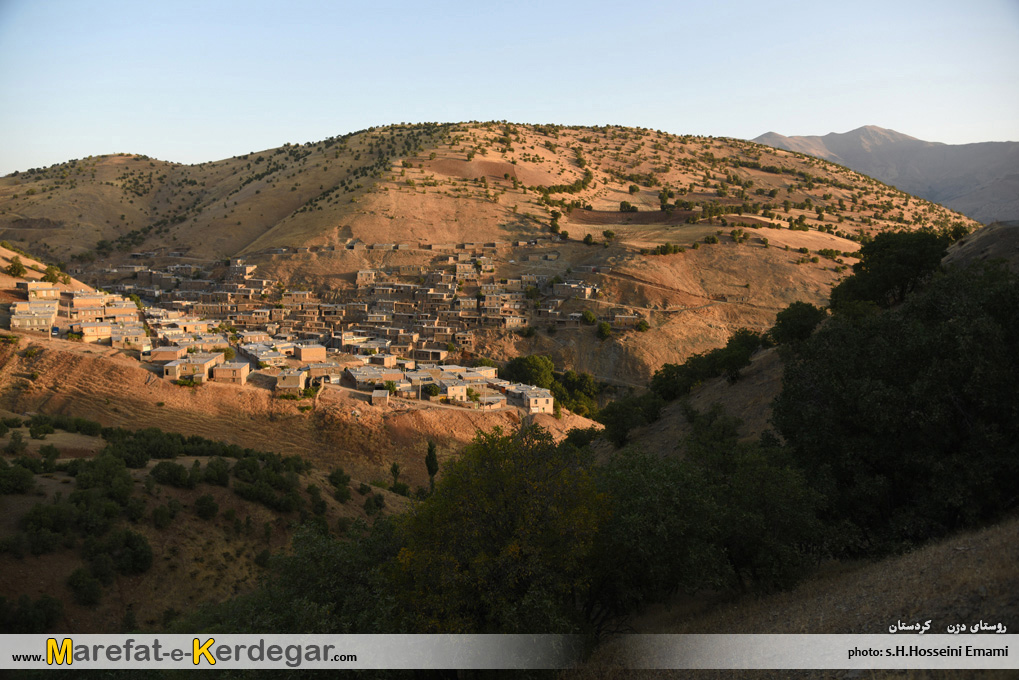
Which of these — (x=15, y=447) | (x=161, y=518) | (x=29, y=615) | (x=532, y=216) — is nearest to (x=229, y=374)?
(x=15, y=447)

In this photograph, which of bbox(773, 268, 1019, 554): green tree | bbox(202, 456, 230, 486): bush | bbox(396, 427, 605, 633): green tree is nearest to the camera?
bbox(396, 427, 605, 633): green tree

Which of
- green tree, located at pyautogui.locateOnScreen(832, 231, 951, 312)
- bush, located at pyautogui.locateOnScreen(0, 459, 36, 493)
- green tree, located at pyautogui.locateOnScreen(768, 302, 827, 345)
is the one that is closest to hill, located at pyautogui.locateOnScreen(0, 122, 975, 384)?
green tree, located at pyautogui.locateOnScreen(768, 302, 827, 345)

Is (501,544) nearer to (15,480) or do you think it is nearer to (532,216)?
(15,480)

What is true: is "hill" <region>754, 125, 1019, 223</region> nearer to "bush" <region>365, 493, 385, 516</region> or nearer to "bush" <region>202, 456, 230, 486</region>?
"bush" <region>365, 493, 385, 516</region>

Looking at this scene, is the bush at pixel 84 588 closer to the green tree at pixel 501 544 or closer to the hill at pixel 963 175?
the green tree at pixel 501 544

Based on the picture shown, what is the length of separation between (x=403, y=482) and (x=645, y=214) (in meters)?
55.3

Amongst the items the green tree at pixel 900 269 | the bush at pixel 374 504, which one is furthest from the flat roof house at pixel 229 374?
the green tree at pixel 900 269

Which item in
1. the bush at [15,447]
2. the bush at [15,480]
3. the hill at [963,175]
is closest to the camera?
the bush at [15,480]

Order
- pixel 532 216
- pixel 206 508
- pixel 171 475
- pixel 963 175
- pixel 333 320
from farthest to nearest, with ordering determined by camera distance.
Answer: pixel 963 175
pixel 532 216
pixel 333 320
pixel 171 475
pixel 206 508

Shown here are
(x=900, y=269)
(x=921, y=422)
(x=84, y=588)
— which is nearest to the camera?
(x=921, y=422)

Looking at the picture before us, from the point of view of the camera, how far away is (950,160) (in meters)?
180

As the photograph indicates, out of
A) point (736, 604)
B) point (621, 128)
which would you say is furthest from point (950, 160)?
point (736, 604)

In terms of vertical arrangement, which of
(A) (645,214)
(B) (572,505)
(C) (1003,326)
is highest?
(A) (645,214)

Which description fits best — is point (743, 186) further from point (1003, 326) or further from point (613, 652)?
point (613, 652)
